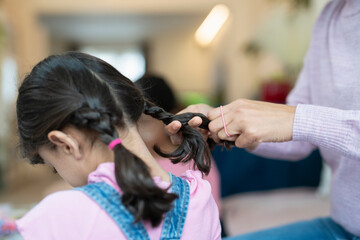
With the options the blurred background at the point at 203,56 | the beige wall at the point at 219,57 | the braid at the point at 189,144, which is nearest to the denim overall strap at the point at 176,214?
the braid at the point at 189,144

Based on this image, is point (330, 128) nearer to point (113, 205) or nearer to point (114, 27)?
point (113, 205)

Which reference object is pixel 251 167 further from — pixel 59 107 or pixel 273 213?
pixel 59 107

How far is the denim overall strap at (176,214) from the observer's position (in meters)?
0.69

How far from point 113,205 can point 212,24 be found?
5488 millimetres

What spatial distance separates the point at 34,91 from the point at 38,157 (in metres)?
0.16

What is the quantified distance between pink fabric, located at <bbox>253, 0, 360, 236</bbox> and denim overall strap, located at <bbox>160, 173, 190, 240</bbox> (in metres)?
0.24

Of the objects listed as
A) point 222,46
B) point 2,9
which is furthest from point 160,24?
point 2,9

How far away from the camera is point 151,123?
97 centimetres

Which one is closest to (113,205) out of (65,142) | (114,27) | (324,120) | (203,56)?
(65,142)

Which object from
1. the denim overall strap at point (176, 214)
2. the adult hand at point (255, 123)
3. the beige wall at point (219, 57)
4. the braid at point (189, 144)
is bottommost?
the beige wall at point (219, 57)

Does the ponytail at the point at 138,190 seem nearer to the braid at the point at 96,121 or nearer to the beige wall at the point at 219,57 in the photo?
the braid at the point at 96,121

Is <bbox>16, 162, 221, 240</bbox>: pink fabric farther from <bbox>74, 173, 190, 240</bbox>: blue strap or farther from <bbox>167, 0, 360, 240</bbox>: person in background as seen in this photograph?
<bbox>167, 0, 360, 240</bbox>: person in background

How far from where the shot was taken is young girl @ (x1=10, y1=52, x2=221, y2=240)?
61 cm

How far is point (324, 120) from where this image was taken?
731 mm
